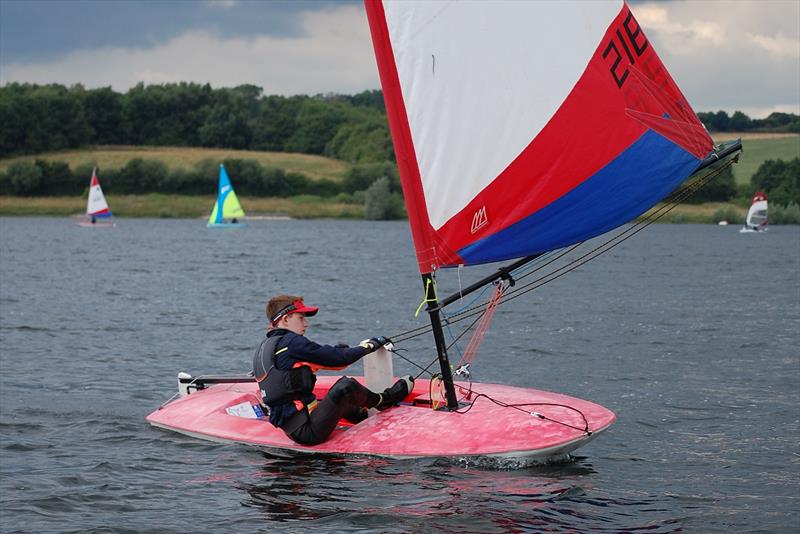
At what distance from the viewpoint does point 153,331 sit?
22.5 m

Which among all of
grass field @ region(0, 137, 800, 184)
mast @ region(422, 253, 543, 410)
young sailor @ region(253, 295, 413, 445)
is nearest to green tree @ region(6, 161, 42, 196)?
grass field @ region(0, 137, 800, 184)

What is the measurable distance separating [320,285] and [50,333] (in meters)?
13.4

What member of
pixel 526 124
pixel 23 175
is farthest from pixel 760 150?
pixel 526 124

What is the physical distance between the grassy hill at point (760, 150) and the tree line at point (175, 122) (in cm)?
3912

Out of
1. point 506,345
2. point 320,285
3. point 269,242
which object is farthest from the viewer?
point 269,242

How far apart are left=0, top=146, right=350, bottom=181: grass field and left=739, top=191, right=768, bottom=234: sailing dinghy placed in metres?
46.2

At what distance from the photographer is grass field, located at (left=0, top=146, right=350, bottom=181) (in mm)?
110625

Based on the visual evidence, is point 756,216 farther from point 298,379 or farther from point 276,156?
point 298,379

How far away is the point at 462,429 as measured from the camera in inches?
395

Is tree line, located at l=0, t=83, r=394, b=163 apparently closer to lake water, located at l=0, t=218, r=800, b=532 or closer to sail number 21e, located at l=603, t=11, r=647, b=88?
lake water, located at l=0, t=218, r=800, b=532

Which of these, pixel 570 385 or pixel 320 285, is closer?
pixel 570 385

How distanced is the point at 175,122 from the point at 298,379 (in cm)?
12563

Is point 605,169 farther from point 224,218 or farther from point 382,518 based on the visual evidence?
point 224,218

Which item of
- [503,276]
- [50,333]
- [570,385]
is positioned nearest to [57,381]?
[50,333]
